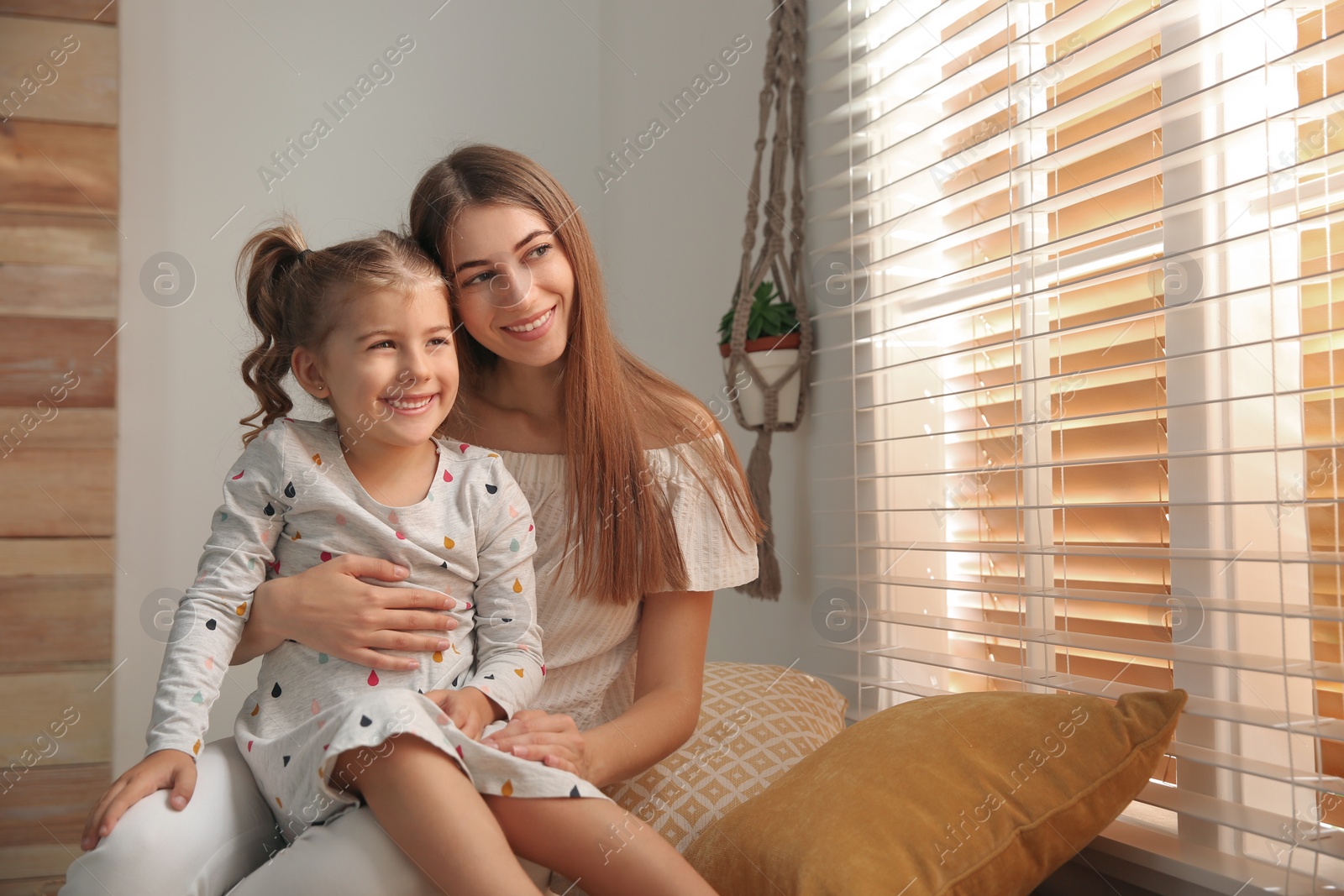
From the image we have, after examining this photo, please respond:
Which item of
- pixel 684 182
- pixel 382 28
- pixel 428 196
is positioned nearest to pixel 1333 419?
pixel 428 196

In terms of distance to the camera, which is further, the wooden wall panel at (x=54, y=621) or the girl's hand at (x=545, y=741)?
the wooden wall panel at (x=54, y=621)

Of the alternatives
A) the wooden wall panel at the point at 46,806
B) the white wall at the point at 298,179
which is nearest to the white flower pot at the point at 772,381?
the white wall at the point at 298,179

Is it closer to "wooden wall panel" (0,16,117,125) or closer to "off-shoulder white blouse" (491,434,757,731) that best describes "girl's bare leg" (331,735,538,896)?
"off-shoulder white blouse" (491,434,757,731)

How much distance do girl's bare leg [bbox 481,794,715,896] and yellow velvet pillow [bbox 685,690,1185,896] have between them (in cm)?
9

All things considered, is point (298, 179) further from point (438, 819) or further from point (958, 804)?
point (958, 804)

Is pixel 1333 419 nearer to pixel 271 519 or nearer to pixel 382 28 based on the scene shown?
pixel 271 519

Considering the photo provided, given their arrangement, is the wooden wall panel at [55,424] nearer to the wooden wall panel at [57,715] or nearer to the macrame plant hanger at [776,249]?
the wooden wall panel at [57,715]

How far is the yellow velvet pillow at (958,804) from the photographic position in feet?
2.93

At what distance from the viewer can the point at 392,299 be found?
111 centimetres

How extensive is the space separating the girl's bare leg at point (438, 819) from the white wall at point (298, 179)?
121 cm

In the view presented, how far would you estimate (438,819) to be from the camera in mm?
842

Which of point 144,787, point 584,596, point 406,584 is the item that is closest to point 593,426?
point 584,596

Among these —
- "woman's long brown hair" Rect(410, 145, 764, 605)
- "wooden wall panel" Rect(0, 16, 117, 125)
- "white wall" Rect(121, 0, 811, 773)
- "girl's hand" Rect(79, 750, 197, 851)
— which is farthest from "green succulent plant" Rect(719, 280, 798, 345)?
"wooden wall panel" Rect(0, 16, 117, 125)

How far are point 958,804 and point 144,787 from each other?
770 millimetres
